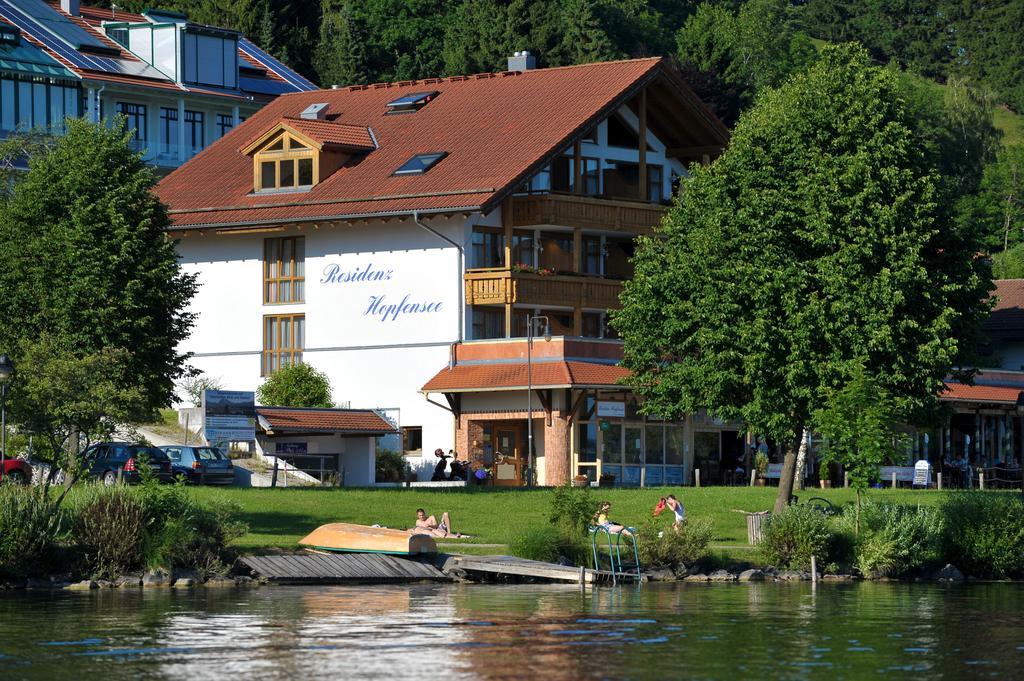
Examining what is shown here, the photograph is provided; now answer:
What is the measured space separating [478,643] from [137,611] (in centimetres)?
755

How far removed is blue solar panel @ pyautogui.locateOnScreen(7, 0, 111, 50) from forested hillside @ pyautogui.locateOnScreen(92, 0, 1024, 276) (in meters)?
17.9

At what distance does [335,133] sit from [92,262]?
74.9 ft

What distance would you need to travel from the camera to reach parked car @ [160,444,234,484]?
59.5 m

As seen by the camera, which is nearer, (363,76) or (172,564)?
(172,564)

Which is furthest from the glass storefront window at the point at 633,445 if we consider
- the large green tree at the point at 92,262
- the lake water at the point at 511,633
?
the lake water at the point at 511,633

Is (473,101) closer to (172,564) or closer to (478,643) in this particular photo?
(172,564)

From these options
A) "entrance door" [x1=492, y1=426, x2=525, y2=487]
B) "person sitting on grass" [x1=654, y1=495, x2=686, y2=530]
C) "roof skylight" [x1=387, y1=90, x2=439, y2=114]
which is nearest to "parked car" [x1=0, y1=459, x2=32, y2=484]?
"entrance door" [x1=492, y1=426, x2=525, y2=487]

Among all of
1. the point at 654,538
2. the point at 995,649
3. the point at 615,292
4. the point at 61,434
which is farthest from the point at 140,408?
the point at 615,292

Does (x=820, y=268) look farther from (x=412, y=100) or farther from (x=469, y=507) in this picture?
(x=412, y=100)

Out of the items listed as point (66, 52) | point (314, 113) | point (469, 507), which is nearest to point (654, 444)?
point (469, 507)

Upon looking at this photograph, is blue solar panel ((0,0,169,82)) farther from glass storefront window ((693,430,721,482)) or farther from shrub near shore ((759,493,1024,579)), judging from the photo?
shrub near shore ((759,493,1024,579))

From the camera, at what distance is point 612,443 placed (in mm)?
68438

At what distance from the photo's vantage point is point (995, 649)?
99.9 ft

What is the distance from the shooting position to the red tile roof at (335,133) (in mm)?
74625
